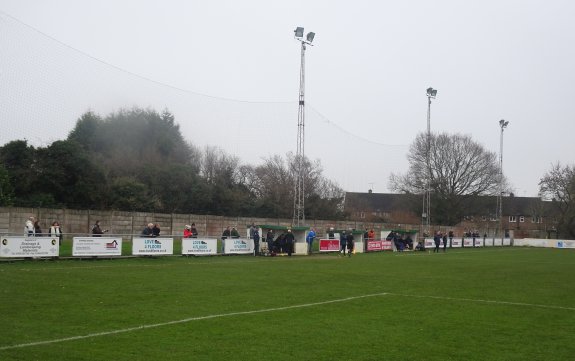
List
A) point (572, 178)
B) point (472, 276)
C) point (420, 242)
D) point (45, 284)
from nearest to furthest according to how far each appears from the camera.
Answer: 1. point (45, 284)
2. point (472, 276)
3. point (420, 242)
4. point (572, 178)

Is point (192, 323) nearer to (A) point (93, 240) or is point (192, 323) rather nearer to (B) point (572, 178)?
(A) point (93, 240)

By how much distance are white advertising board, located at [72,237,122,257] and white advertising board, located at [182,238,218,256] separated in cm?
417

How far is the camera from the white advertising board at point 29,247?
2372 cm

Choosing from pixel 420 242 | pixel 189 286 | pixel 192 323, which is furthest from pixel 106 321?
pixel 420 242

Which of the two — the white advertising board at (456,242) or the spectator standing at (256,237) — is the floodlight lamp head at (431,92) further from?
the spectator standing at (256,237)

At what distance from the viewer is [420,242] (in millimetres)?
50062

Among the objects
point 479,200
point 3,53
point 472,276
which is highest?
point 3,53

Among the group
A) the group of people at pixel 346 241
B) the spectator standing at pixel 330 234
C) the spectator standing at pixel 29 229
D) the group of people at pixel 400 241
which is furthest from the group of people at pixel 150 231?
the group of people at pixel 400 241

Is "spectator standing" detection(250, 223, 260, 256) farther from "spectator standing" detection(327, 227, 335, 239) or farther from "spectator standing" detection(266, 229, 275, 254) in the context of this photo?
"spectator standing" detection(327, 227, 335, 239)

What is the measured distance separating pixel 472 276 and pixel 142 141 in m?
43.0

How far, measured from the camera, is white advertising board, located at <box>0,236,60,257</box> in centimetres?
2372

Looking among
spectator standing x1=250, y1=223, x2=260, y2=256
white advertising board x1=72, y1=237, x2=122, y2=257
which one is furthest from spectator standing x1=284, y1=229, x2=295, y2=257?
white advertising board x1=72, y1=237, x2=122, y2=257

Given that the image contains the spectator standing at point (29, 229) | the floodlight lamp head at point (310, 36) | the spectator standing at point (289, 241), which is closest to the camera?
the spectator standing at point (29, 229)

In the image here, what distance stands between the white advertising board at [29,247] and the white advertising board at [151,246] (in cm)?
415
